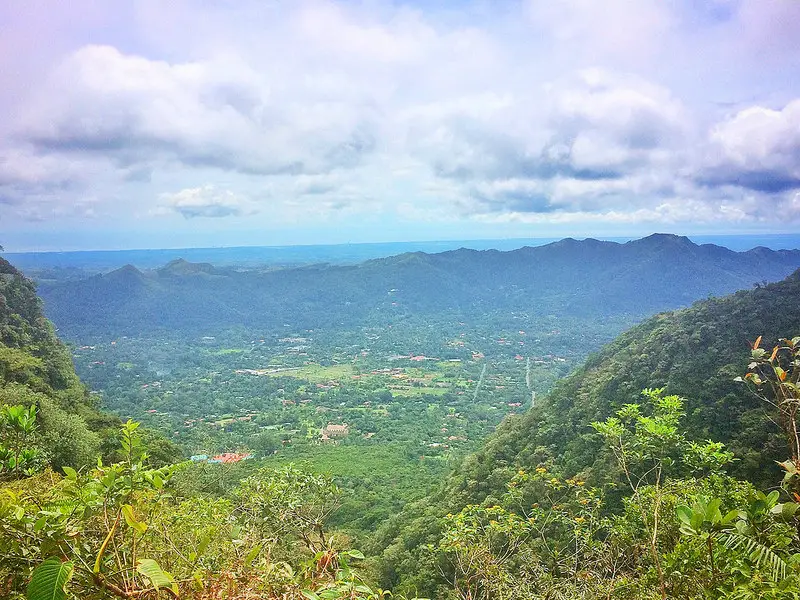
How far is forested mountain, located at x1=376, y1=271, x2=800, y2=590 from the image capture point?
12.8 metres

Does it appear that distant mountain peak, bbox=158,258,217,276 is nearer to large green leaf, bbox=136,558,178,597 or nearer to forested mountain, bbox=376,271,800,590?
forested mountain, bbox=376,271,800,590

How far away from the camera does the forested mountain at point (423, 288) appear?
336 feet

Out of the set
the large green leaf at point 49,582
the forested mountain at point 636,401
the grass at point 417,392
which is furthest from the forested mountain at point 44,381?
the grass at point 417,392

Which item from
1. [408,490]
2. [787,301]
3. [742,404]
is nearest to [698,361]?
[742,404]

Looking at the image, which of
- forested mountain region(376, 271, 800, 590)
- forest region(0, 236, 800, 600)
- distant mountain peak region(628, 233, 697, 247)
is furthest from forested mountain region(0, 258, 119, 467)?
distant mountain peak region(628, 233, 697, 247)

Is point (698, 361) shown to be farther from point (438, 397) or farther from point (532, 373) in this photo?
point (532, 373)

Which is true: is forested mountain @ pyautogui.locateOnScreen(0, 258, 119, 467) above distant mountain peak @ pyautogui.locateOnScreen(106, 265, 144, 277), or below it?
below

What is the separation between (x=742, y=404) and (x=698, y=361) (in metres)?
4.21

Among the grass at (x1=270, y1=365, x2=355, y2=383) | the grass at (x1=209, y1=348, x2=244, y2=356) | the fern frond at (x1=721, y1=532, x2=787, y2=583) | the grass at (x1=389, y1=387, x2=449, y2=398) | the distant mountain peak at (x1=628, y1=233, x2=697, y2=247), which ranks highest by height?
the distant mountain peak at (x1=628, y1=233, x2=697, y2=247)

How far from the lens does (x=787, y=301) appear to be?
775 inches

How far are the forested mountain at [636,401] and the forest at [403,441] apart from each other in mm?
107

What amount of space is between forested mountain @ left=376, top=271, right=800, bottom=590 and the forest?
107 millimetres

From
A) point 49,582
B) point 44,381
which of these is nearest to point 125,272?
point 44,381

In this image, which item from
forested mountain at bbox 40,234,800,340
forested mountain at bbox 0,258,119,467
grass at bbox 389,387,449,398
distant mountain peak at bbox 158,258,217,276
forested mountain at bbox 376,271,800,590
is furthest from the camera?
distant mountain peak at bbox 158,258,217,276
